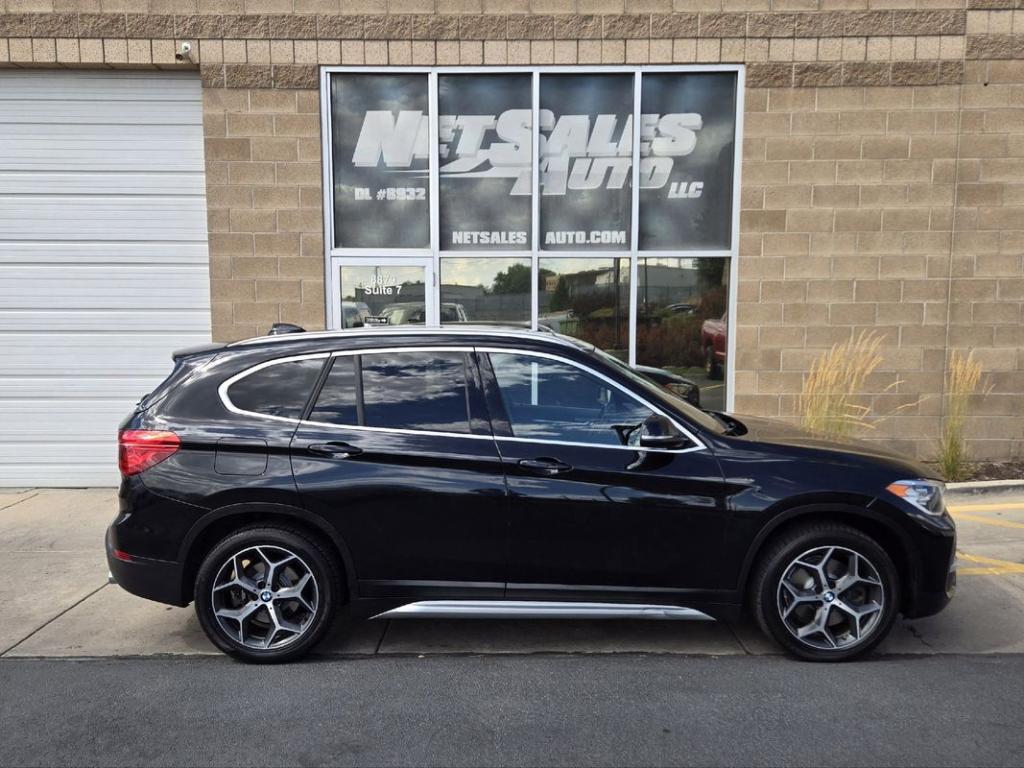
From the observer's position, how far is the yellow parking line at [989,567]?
5410 millimetres

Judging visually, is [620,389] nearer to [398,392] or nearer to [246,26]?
[398,392]

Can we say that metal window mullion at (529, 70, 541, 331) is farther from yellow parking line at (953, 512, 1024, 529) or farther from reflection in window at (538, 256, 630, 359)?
yellow parking line at (953, 512, 1024, 529)

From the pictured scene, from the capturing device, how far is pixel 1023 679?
3.85 m

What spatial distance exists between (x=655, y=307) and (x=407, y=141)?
3200 mm

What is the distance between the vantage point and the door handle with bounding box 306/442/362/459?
3.96 metres

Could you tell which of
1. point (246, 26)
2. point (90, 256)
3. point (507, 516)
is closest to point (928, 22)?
point (246, 26)

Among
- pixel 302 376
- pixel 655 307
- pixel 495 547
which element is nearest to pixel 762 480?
pixel 495 547

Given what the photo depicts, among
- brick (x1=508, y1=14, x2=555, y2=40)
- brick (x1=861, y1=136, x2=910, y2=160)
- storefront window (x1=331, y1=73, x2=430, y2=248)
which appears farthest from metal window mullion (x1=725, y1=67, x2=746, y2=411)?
storefront window (x1=331, y1=73, x2=430, y2=248)

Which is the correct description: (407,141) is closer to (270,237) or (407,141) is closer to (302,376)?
(270,237)

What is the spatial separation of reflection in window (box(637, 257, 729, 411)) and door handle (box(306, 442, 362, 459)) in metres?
4.99

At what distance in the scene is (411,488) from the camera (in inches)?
155

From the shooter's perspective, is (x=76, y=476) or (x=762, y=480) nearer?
(x=762, y=480)

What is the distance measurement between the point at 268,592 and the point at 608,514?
70.8 inches

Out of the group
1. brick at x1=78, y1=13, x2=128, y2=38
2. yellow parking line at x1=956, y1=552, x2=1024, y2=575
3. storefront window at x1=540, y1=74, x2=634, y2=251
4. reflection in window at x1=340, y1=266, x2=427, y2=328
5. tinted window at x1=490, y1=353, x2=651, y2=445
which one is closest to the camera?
tinted window at x1=490, y1=353, x2=651, y2=445
